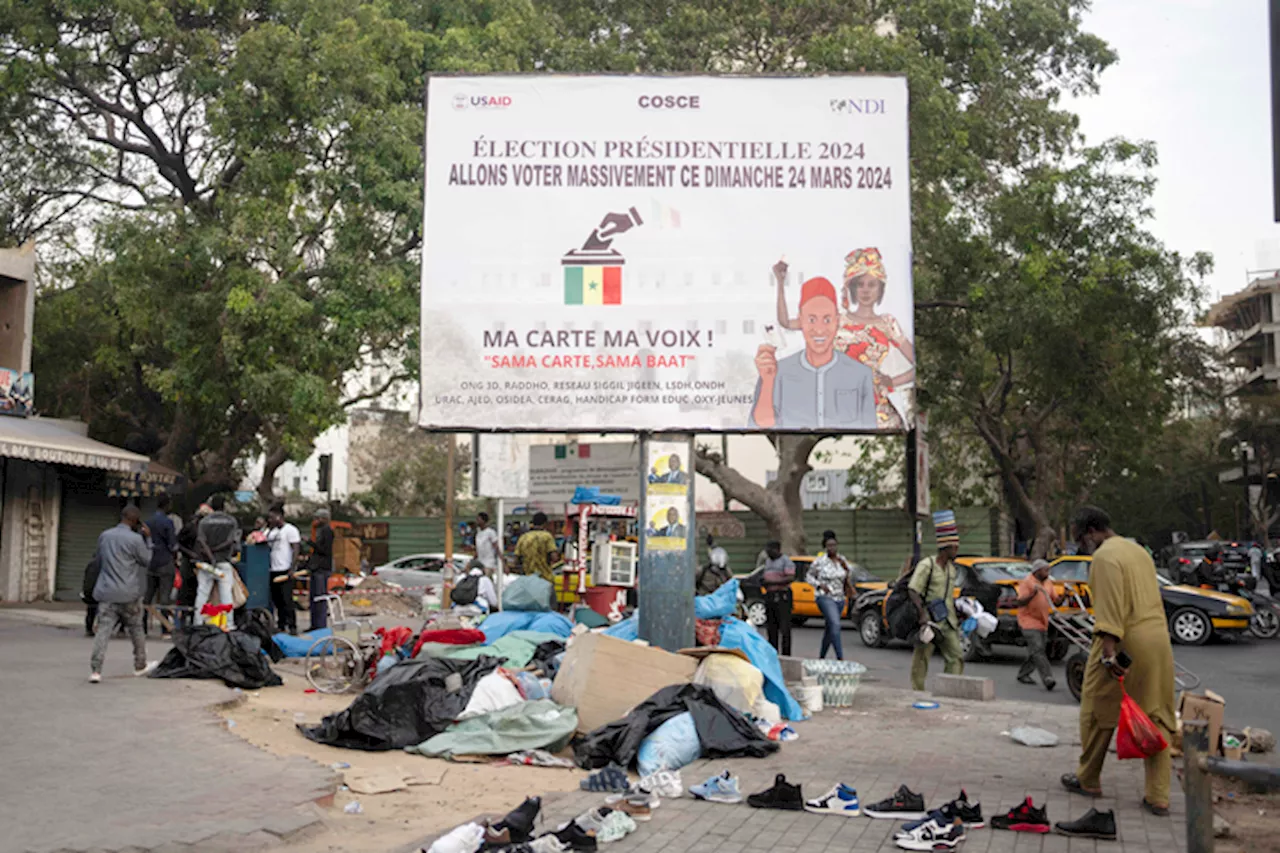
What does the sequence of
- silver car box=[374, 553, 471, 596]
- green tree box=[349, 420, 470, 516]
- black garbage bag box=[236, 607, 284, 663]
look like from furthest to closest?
green tree box=[349, 420, 470, 516] → silver car box=[374, 553, 471, 596] → black garbage bag box=[236, 607, 284, 663]

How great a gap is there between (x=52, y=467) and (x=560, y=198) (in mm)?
15744

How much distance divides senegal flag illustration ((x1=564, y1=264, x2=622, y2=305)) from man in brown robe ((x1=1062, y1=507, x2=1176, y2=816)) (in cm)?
618

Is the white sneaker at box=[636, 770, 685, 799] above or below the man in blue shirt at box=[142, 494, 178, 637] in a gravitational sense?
below

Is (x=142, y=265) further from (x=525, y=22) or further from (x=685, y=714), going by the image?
(x=685, y=714)

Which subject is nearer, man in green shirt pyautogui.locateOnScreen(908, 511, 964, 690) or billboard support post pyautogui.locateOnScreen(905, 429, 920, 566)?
billboard support post pyautogui.locateOnScreen(905, 429, 920, 566)

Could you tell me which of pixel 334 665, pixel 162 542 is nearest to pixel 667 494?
pixel 334 665

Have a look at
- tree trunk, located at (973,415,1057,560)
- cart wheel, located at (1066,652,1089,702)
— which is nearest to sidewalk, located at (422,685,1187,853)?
cart wheel, located at (1066,652,1089,702)

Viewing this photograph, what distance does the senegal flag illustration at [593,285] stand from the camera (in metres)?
12.5

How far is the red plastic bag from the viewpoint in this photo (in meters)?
6.82

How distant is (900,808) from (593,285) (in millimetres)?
6827

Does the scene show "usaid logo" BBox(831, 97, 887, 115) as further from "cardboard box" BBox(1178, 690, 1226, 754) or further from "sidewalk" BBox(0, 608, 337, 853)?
"sidewalk" BBox(0, 608, 337, 853)

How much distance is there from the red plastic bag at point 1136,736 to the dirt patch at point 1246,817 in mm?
561

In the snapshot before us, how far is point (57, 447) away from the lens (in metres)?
21.1

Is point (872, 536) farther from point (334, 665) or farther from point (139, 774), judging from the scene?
point (139, 774)
